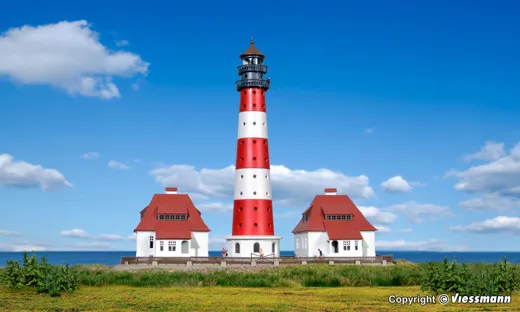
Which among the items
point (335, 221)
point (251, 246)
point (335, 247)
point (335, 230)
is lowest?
point (335, 247)

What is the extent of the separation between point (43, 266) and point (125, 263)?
24542mm

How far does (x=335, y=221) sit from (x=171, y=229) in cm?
1662

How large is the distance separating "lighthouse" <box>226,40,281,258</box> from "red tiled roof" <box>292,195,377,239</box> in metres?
4.83

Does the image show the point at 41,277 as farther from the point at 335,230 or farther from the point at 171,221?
the point at 335,230

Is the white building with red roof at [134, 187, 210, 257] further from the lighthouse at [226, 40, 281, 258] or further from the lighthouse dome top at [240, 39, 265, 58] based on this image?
the lighthouse dome top at [240, 39, 265, 58]

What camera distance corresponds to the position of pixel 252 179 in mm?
61094

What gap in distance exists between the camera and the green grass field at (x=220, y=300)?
2808cm

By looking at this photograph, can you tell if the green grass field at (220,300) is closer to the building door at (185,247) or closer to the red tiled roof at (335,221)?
the building door at (185,247)

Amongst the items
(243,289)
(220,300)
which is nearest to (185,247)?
(243,289)

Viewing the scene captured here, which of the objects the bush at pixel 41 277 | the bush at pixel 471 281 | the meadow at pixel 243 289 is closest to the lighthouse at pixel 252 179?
the meadow at pixel 243 289

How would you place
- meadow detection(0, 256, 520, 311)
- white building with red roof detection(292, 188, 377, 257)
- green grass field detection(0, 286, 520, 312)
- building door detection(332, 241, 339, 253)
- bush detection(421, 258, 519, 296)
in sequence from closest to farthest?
green grass field detection(0, 286, 520, 312) → meadow detection(0, 256, 520, 311) → bush detection(421, 258, 519, 296) → white building with red roof detection(292, 188, 377, 257) → building door detection(332, 241, 339, 253)

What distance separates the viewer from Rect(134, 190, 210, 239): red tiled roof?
63562 mm

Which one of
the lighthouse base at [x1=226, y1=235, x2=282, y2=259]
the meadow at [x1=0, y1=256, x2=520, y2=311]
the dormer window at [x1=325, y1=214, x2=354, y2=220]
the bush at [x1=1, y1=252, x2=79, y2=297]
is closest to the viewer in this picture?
the meadow at [x1=0, y1=256, x2=520, y2=311]

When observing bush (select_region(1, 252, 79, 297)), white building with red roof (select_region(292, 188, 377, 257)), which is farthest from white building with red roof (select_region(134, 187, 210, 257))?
bush (select_region(1, 252, 79, 297))
